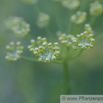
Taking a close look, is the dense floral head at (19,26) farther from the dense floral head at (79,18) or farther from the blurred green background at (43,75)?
the blurred green background at (43,75)

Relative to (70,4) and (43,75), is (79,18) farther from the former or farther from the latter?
(43,75)

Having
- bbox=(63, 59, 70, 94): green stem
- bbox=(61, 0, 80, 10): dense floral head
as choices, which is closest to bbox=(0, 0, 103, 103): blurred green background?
bbox=(63, 59, 70, 94): green stem

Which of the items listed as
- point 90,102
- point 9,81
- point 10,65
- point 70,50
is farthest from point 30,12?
point 90,102

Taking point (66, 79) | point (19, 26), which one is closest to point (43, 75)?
point (66, 79)

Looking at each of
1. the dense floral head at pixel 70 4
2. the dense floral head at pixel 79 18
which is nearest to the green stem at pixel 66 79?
the dense floral head at pixel 79 18

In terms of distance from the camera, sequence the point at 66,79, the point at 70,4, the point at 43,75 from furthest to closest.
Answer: the point at 43,75 → the point at 70,4 → the point at 66,79

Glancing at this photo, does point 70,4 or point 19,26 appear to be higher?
point 70,4

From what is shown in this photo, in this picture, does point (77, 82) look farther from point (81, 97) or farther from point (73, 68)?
point (81, 97)

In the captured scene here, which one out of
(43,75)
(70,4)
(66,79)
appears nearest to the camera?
(66,79)
